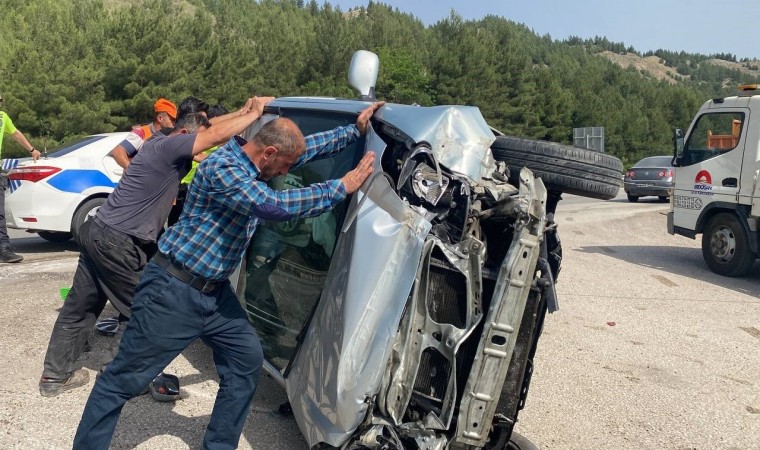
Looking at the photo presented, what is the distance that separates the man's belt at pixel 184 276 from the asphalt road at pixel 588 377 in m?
0.94

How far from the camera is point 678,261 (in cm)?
966

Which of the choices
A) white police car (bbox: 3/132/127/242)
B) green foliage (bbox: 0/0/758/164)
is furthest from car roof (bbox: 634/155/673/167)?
white police car (bbox: 3/132/127/242)

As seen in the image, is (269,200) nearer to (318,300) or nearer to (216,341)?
(318,300)

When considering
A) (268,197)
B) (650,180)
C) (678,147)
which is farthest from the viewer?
(650,180)

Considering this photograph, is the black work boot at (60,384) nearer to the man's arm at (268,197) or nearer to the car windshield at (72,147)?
the man's arm at (268,197)

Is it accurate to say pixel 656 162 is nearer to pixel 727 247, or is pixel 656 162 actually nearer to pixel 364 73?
pixel 727 247

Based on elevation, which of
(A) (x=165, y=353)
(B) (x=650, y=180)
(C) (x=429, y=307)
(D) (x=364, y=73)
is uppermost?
(D) (x=364, y=73)

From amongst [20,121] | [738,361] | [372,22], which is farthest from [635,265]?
[372,22]

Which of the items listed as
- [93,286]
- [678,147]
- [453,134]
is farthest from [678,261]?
[93,286]

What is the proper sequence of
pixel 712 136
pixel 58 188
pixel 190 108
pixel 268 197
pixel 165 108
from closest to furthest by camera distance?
1. pixel 268 197
2. pixel 190 108
3. pixel 165 108
4. pixel 58 188
5. pixel 712 136

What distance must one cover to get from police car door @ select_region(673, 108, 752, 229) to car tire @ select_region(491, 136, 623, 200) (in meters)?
5.73

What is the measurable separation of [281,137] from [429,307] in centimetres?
96

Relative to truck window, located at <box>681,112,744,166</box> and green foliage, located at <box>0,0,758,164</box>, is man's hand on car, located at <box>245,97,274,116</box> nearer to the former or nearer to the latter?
truck window, located at <box>681,112,744,166</box>

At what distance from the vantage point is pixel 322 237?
10.6 feet
